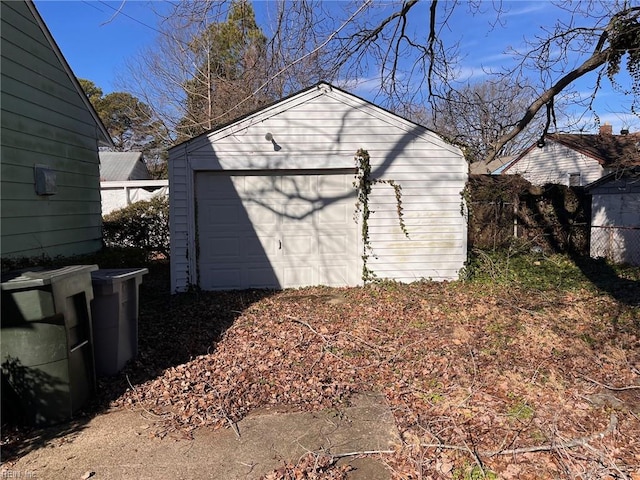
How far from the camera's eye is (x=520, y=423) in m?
3.56

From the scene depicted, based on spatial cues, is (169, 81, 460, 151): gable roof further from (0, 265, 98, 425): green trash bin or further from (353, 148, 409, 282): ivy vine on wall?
(0, 265, 98, 425): green trash bin

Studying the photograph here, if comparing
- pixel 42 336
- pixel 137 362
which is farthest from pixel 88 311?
pixel 137 362

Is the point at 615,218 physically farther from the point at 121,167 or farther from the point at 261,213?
the point at 121,167

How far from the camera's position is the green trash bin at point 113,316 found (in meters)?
4.22

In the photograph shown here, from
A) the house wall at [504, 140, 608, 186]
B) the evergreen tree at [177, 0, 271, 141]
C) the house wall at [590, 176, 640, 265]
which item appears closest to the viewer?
the house wall at [590, 176, 640, 265]

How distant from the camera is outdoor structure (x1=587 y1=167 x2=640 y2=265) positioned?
12.4 meters

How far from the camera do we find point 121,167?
23.2 meters

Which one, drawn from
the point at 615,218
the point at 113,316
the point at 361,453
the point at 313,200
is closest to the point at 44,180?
the point at 113,316

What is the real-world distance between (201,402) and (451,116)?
25.8ft

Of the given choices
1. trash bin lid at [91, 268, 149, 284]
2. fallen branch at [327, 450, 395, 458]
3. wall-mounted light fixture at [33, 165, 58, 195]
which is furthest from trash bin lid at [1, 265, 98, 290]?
wall-mounted light fixture at [33, 165, 58, 195]

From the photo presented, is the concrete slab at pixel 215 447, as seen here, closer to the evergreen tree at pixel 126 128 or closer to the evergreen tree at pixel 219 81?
the evergreen tree at pixel 219 81

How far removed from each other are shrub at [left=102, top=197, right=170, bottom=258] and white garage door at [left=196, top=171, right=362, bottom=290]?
3744 millimetres

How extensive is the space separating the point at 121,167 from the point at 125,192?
14.4ft

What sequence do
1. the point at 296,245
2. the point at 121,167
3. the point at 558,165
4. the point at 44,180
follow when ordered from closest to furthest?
1. the point at 44,180
2. the point at 296,245
3. the point at 121,167
4. the point at 558,165
